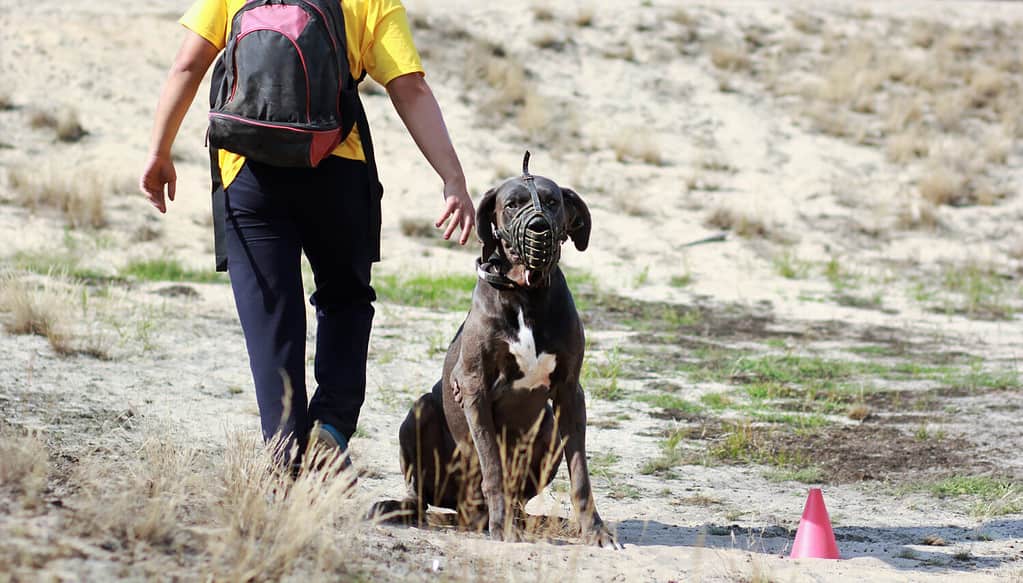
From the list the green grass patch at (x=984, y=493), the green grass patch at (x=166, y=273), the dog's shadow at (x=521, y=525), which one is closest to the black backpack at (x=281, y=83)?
the dog's shadow at (x=521, y=525)

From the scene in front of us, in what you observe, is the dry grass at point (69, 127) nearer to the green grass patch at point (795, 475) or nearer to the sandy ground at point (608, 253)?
the sandy ground at point (608, 253)

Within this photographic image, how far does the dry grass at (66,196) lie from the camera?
14.2 m

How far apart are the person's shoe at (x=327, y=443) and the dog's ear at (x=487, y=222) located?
0.95 m

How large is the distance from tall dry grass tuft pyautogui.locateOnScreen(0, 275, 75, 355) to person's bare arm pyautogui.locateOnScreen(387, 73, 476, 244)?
4.62 metres

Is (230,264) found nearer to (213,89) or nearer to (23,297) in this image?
(213,89)

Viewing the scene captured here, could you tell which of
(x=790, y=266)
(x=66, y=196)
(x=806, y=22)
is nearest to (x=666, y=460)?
(x=790, y=266)

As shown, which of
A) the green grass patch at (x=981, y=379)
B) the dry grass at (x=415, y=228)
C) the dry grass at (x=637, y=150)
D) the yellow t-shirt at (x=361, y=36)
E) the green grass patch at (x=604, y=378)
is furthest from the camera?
the dry grass at (x=637, y=150)

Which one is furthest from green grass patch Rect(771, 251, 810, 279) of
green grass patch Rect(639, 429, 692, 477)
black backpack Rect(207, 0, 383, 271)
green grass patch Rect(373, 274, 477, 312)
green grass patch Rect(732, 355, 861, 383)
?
black backpack Rect(207, 0, 383, 271)

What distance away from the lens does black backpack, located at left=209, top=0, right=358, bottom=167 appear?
422 centimetres

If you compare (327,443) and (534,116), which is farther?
(534,116)

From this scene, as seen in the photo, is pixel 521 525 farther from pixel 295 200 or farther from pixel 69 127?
pixel 69 127

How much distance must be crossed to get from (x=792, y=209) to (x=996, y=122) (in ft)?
20.4

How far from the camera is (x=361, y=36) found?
4.54 metres

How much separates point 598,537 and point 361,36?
2.19 m
